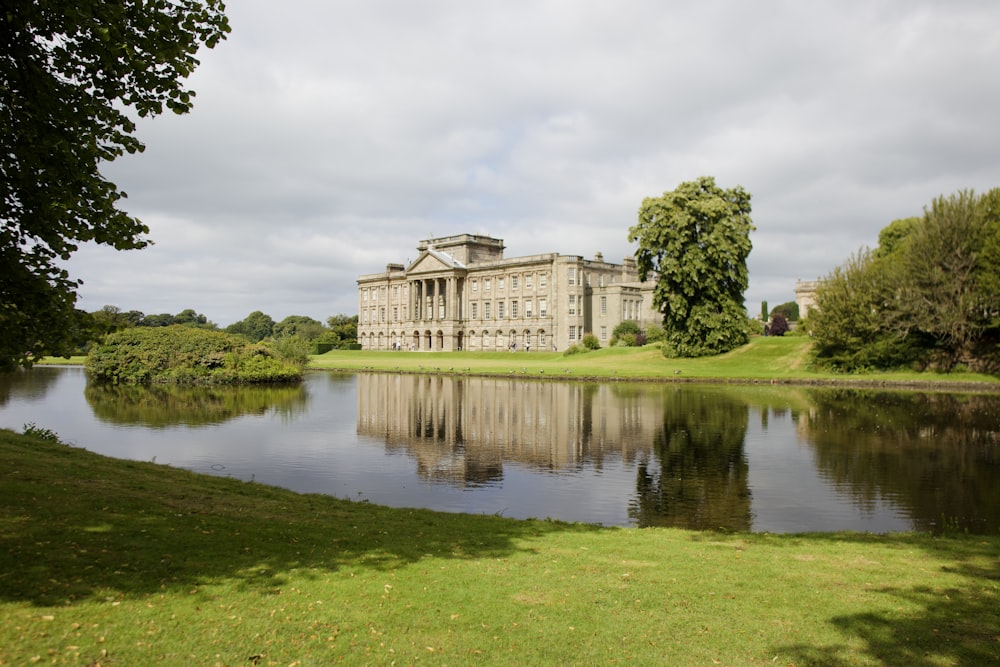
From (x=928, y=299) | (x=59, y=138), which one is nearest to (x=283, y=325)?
(x=928, y=299)

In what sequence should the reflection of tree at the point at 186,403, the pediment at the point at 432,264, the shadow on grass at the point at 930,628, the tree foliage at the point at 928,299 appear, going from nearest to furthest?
the shadow on grass at the point at 930,628 < the reflection of tree at the point at 186,403 < the tree foliage at the point at 928,299 < the pediment at the point at 432,264

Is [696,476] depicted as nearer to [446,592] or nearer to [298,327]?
[446,592]

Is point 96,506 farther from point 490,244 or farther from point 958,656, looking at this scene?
point 490,244

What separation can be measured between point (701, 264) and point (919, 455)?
120 feet

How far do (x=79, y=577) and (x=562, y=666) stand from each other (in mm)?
4255

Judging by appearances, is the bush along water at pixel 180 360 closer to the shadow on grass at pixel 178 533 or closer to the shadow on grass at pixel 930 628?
the shadow on grass at pixel 178 533

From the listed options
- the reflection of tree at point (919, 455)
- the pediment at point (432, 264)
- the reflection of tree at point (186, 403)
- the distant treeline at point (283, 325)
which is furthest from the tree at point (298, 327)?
the reflection of tree at point (919, 455)

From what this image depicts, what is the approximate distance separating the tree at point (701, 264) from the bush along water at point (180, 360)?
29369 millimetres

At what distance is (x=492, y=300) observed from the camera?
306 ft

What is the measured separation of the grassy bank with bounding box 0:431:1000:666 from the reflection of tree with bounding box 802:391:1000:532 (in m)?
4.16

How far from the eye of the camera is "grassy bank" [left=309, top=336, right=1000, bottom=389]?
4234 cm

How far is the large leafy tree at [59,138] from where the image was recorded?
26.1ft

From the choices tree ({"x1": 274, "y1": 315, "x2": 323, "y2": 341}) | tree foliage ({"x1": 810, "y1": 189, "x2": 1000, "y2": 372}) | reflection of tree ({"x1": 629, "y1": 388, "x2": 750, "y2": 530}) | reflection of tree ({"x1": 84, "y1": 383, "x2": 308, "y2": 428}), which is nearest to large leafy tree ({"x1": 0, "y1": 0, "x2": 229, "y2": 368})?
reflection of tree ({"x1": 629, "y1": 388, "x2": 750, "y2": 530})

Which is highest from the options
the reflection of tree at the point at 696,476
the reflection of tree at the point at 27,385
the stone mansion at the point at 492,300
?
the stone mansion at the point at 492,300
